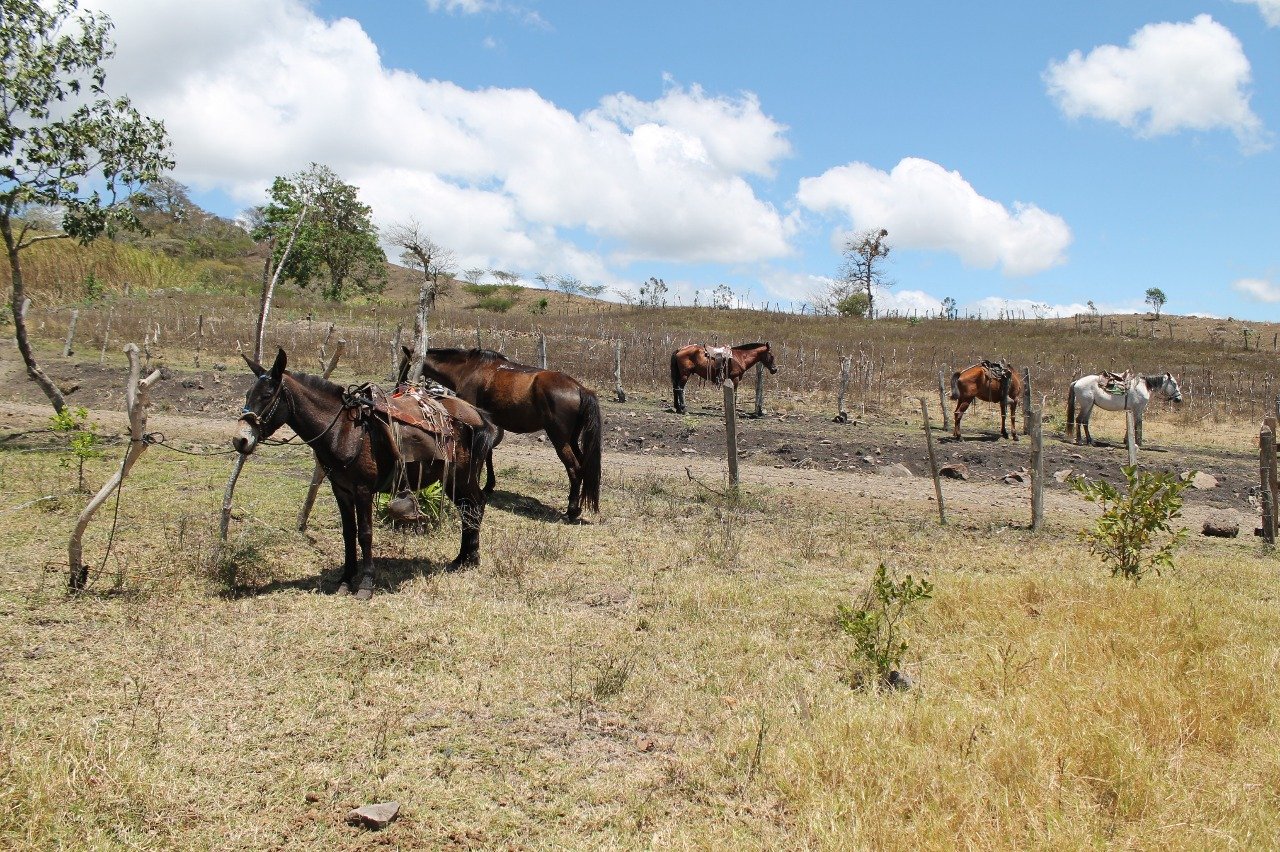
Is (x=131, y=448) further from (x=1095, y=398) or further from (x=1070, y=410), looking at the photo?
(x=1095, y=398)

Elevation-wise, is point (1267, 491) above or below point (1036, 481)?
below

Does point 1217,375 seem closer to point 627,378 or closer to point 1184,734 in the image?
point 627,378

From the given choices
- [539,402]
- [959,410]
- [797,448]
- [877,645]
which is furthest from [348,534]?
[959,410]

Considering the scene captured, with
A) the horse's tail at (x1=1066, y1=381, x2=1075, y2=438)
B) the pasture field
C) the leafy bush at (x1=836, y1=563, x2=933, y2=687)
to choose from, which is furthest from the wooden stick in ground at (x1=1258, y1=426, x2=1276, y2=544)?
the horse's tail at (x1=1066, y1=381, x2=1075, y2=438)

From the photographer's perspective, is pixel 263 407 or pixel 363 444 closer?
pixel 263 407

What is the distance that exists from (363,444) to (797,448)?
10.1 m

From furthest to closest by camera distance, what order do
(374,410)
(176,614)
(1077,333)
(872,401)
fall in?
(1077,333) → (872,401) → (374,410) → (176,614)

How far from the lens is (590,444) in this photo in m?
8.66

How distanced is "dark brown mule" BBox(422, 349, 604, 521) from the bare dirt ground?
2892 millimetres

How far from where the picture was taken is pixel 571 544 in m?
7.76

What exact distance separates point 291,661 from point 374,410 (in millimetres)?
2126

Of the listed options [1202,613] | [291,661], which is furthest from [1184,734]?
[291,661]

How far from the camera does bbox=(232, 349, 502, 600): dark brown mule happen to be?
555 cm

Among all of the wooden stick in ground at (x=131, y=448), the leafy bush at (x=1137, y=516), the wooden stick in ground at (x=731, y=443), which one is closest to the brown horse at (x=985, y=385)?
the wooden stick in ground at (x=731, y=443)
